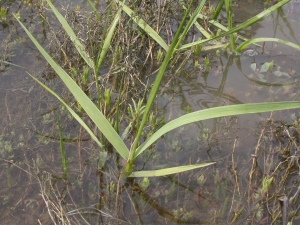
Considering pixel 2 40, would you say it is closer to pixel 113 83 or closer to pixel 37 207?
pixel 113 83

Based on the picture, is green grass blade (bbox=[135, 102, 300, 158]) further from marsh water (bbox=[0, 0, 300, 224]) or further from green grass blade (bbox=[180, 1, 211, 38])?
green grass blade (bbox=[180, 1, 211, 38])

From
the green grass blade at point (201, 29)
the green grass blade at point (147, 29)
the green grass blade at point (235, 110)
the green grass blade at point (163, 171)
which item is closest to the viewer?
the green grass blade at point (235, 110)

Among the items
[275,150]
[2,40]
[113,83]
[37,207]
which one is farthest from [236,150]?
[2,40]

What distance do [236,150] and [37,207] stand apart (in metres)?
1.39

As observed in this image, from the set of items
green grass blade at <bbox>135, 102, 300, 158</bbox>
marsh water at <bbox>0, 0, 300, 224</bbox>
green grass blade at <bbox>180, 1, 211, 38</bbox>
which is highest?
green grass blade at <bbox>180, 1, 211, 38</bbox>

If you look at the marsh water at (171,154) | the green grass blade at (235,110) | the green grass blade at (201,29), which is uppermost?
the green grass blade at (201,29)

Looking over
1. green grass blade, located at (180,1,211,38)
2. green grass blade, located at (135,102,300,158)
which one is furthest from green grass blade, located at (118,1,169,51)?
green grass blade, located at (135,102,300,158)

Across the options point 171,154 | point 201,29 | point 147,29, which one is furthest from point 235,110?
point 201,29

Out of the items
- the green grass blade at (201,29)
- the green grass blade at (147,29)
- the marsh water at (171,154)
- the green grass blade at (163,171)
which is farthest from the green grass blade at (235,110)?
the green grass blade at (201,29)

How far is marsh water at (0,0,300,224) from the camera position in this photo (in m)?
2.30

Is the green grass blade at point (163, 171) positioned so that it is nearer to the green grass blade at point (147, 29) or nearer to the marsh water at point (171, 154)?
the marsh water at point (171, 154)

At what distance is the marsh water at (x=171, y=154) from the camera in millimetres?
2297

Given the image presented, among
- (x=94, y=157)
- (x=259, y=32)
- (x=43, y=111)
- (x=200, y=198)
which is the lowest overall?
(x=200, y=198)

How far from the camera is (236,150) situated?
107 inches
